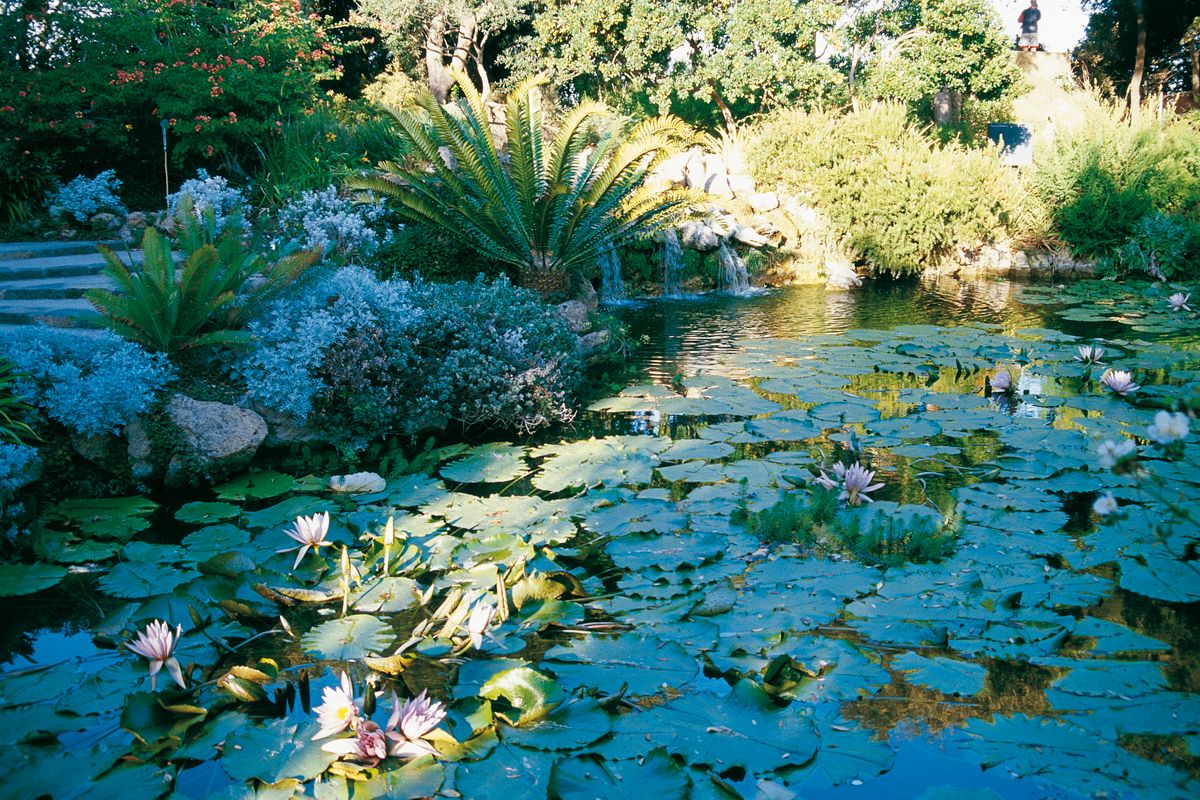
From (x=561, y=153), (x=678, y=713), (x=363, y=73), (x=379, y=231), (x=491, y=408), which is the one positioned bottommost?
(x=678, y=713)

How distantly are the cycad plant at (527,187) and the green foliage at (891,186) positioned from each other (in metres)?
5.69

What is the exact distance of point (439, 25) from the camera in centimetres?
1861

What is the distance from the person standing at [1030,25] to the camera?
78.2 ft

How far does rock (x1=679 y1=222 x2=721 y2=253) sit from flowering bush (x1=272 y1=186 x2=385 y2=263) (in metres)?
5.03

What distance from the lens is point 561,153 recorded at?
8305mm

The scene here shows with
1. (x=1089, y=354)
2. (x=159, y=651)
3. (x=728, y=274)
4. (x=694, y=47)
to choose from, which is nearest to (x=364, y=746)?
(x=159, y=651)

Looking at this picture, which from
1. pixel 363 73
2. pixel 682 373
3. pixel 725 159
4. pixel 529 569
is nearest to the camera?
pixel 529 569

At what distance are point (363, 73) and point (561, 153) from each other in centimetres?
1397

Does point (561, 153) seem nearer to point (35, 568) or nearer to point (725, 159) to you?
point (35, 568)

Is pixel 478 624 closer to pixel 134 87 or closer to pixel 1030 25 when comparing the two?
pixel 134 87

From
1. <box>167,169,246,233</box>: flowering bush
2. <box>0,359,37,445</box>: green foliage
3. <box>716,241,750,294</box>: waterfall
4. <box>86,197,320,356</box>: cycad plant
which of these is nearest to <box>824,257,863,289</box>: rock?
<box>716,241,750,294</box>: waterfall

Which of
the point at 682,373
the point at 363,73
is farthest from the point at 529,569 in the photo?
the point at 363,73

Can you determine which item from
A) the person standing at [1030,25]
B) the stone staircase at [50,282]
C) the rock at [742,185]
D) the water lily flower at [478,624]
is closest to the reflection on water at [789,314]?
the rock at [742,185]

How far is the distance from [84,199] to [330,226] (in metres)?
2.92
